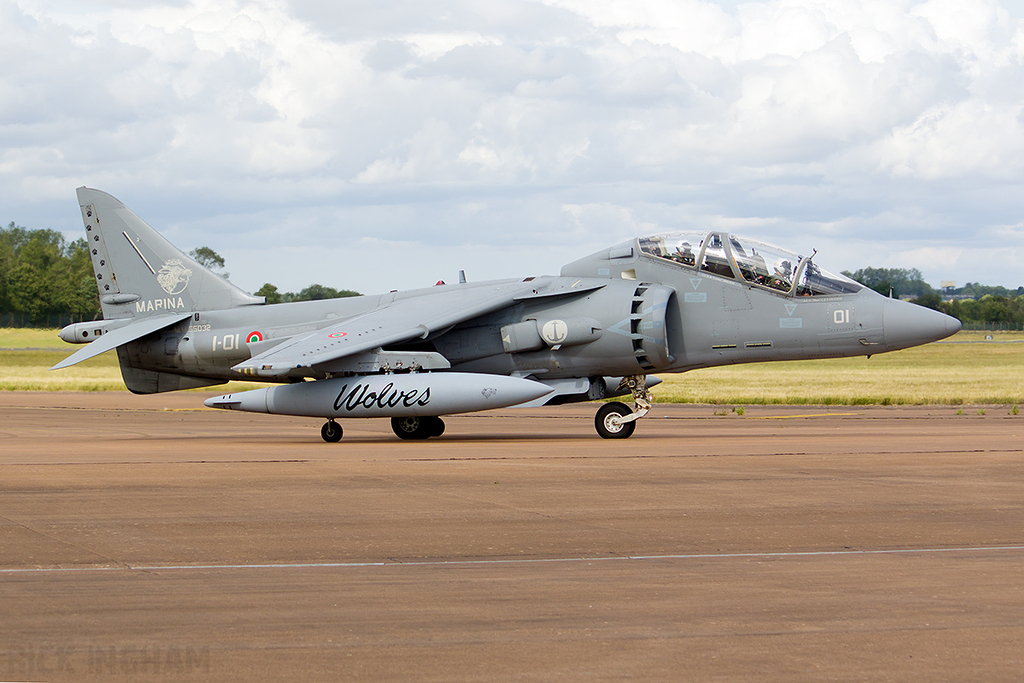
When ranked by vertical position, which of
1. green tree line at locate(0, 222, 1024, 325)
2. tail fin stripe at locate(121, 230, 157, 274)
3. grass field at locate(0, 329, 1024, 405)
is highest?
green tree line at locate(0, 222, 1024, 325)

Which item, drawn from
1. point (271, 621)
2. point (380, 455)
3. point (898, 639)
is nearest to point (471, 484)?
point (380, 455)

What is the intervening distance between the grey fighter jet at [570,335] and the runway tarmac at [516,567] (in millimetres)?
3153

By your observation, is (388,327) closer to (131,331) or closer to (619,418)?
(619,418)

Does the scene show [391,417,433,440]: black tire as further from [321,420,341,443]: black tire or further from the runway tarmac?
the runway tarmac

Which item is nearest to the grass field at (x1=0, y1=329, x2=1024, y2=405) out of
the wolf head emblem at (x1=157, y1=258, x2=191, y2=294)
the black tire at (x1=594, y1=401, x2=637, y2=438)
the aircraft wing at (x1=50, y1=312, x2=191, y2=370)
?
the black tire at (x1=594, y1=401, x2=637, y2=438)

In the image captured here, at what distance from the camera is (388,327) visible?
1906cm

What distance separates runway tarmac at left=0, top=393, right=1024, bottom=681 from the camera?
5.33 m

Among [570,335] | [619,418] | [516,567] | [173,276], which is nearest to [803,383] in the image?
[619,418]

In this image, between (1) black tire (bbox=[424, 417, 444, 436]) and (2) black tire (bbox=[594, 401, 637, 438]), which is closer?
(2) black tire (bbox=[594, 401, 637, 438])

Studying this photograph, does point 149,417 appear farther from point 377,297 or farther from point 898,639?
point 898,639

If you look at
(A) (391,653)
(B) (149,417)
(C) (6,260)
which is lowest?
(A) (391,653)

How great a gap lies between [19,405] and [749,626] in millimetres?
33210

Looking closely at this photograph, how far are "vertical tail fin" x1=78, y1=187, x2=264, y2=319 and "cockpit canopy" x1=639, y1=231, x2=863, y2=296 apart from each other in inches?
355

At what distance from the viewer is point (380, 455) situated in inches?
626
